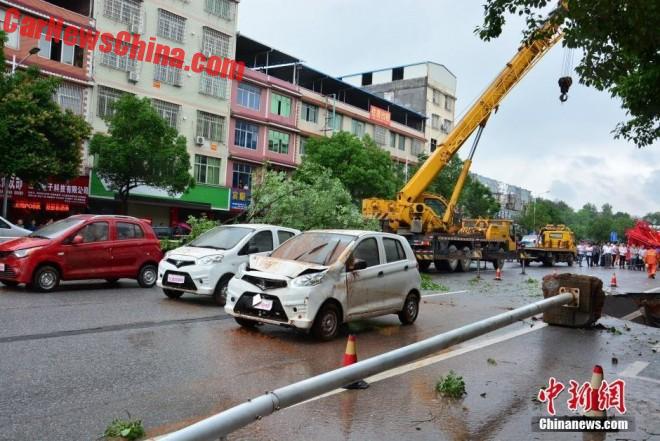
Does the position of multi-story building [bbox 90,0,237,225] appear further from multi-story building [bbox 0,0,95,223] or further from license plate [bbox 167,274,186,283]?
license plate [bbox 167,274,186,283]

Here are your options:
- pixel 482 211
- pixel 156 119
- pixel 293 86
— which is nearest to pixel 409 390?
pixel 156 119

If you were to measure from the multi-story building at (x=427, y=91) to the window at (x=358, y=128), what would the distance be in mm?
13500

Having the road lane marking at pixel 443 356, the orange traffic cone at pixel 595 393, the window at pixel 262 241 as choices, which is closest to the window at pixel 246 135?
the window at pixel 262 241

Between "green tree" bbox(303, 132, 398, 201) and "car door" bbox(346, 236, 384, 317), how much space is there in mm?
28753

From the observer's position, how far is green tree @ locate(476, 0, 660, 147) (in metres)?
6.48

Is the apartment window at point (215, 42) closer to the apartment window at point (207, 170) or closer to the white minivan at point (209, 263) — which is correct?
the apartment window at point (207, 170)

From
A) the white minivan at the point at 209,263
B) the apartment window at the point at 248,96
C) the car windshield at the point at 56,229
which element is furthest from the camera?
the apartment window at the point at 248,96

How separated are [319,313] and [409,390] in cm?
242

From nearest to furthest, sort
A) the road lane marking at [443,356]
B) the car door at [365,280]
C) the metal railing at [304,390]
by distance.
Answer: the metal railing at [304,390] → the road lane marking at [443,356] → the car door at [365,280]

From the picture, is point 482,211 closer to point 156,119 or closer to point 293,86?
point 293,86

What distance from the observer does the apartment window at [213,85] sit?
3738 centimetres

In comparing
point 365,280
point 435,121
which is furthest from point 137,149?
point 435,121

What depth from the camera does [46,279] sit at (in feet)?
38.5

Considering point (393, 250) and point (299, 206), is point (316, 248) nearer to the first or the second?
point (393, 250)
